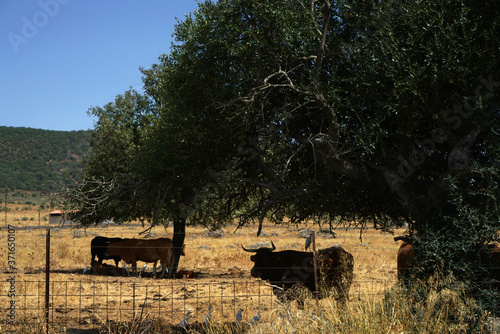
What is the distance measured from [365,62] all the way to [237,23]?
11.1ft

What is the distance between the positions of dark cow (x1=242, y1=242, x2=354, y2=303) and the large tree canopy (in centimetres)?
108

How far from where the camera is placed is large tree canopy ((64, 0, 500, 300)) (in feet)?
34.2

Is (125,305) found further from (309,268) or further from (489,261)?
(489,261)

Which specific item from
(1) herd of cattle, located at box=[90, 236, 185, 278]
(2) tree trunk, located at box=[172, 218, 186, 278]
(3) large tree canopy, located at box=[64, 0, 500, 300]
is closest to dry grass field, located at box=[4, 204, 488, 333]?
(1) herd of cattle, located at box=[90, 236, 185, 278]

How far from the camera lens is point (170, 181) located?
13164 millimetres

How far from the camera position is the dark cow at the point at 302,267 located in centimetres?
1312

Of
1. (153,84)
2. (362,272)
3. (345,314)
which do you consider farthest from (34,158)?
(345,314)

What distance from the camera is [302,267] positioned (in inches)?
519

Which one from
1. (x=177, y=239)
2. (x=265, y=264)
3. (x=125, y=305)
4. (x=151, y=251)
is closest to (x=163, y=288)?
(x=125, y=305)

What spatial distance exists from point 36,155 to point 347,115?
134 meters

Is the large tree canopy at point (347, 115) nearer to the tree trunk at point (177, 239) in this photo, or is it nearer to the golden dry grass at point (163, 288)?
the golden dry grass at point (163, 288)

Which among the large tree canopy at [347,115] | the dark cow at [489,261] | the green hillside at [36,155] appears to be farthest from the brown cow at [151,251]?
the green hillside at [36,155]

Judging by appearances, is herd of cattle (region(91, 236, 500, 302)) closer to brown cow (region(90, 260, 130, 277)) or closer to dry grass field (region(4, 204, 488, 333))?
dry grass field (region(4, 204, 488, 333))

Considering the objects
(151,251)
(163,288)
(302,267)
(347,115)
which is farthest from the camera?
(151,251)
